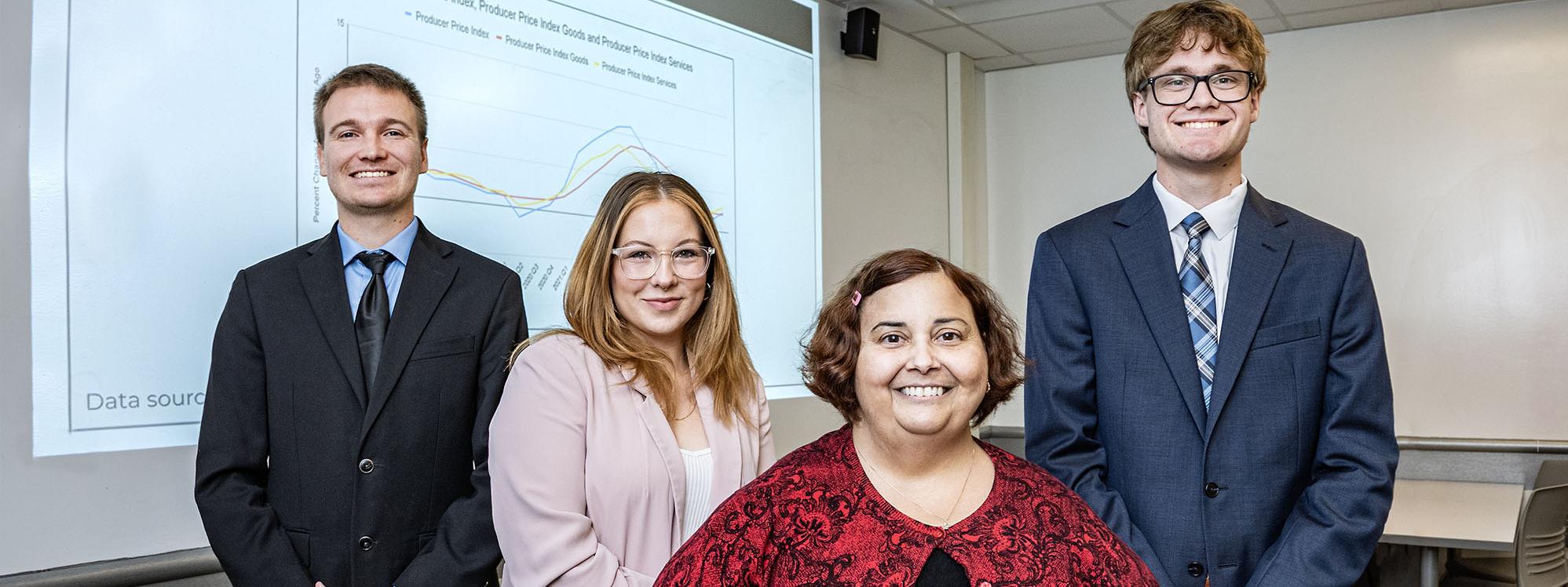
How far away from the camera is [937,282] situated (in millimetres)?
1494

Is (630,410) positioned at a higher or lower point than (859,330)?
lower

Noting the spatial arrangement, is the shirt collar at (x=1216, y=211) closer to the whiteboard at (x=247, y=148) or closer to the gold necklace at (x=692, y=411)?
the gold necklace at (x=692, y=411)

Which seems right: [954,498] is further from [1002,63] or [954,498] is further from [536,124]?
[1002,63]

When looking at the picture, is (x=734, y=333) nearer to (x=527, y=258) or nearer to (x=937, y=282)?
(x=937, y=282)

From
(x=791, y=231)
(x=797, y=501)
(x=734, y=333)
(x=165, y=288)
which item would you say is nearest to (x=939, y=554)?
(x=797, y=501)

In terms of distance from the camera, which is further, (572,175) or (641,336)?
(572,175)

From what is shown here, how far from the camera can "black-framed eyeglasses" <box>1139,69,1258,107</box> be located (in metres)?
1.69

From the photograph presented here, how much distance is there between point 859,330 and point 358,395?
37.7 inches

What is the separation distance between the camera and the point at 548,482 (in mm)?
1645

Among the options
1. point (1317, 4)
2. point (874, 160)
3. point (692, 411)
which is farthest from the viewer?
point (874, 160)

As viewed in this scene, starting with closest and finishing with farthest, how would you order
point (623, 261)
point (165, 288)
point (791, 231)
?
point (623, 261), point (165, 288), point (791, 231)

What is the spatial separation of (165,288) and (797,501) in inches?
64.7

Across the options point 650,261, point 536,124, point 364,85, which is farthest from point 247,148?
point 650,261

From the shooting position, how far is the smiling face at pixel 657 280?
1.80 metres
